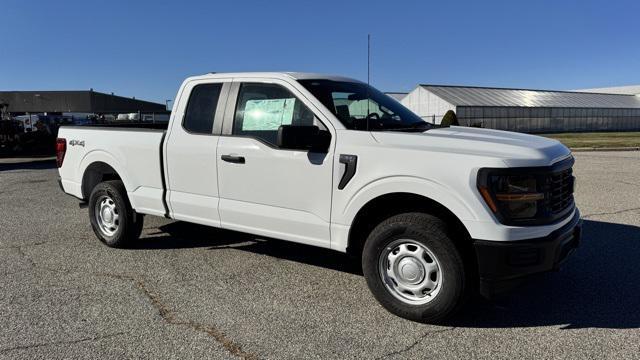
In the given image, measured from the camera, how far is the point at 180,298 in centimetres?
426

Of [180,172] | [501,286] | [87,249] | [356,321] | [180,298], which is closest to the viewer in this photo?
[501,286]

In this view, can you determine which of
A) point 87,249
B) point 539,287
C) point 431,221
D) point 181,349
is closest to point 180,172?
point 87,249

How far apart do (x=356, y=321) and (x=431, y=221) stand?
0.94 meters

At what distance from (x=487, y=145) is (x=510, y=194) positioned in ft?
1.32

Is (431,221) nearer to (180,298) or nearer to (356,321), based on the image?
(356,321)

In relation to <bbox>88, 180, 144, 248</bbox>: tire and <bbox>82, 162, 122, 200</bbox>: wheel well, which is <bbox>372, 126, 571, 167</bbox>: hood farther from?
<bbox>82, 162, 122, 200</bbox>: wheel well

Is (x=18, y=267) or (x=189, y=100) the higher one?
(x=189, y=100)

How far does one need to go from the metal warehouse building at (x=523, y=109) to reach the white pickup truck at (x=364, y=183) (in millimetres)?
42647

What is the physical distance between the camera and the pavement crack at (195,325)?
10.9 ft

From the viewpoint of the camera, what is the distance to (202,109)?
198 inches

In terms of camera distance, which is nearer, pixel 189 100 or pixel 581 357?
pixel 581 357

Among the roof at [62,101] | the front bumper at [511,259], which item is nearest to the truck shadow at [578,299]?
the front bumper at [511,259]

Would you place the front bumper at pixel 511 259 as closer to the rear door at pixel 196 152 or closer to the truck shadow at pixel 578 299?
the truck shadow at pixel 578 299

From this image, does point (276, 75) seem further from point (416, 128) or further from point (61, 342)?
point (61, 342)
